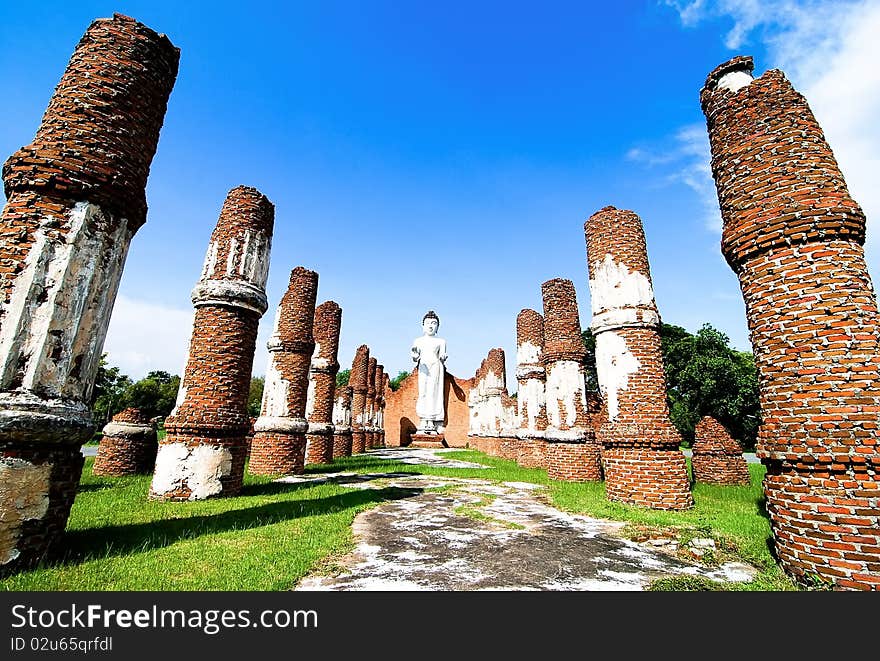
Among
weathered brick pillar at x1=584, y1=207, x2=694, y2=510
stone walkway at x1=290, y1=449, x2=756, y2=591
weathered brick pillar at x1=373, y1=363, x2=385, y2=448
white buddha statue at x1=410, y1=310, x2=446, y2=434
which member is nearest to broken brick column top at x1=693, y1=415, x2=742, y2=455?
weathered brick pillar at x1=584, y1=207, x2=694, y2=510

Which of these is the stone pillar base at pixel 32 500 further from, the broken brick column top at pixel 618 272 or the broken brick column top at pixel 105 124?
the broken brick column top at pixel 618 272

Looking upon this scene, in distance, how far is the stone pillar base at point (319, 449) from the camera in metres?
13.3

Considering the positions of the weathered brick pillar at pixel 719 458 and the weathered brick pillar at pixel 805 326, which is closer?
the weathered brick pillar at pixel 805 326

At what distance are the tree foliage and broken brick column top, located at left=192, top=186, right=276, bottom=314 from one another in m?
19.1

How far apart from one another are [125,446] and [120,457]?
0.26 m

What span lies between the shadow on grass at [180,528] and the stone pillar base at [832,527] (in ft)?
16.7

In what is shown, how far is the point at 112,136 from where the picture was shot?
457 cm

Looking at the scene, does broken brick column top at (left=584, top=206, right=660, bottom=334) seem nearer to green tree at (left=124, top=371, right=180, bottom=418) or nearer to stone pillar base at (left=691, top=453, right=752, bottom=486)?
stone pillar base at (left=691, top=453, right=752, bottom=486)

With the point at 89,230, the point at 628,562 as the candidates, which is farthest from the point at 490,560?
the point at 89,230

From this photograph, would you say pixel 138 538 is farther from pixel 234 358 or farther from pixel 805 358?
pixel 805 358

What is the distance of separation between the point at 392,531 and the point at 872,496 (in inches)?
172

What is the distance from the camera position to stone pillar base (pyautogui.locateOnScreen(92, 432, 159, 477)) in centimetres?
977

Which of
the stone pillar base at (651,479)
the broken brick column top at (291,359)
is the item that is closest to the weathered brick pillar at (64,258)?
the broken brick column top at (291,359)

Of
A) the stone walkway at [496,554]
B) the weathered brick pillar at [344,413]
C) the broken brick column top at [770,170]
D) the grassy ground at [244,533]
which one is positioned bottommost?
the stone walkway at [496,554]
